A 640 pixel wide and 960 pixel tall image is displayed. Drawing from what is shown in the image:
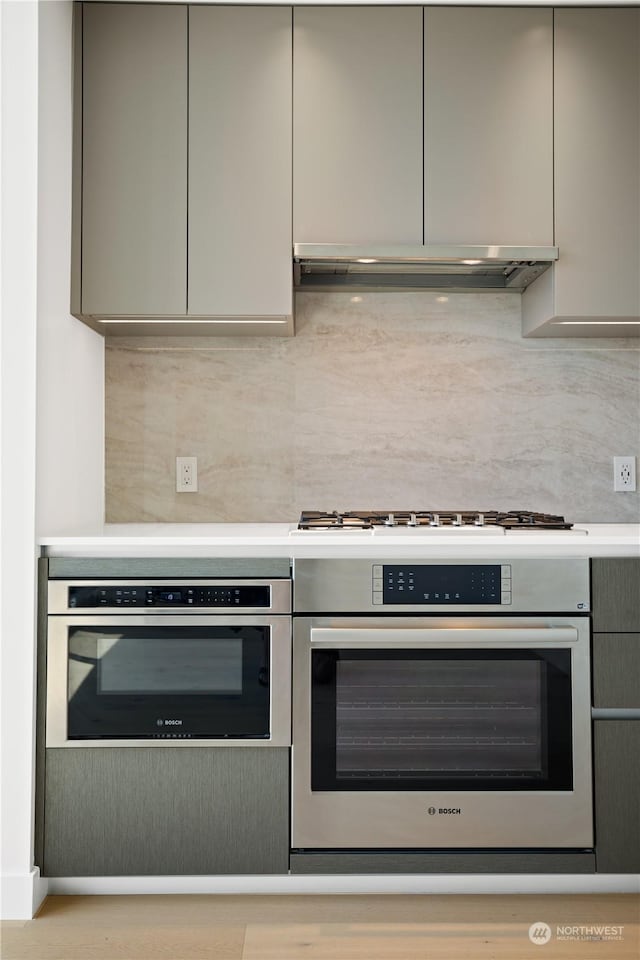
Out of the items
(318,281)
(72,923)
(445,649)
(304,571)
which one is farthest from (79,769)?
(318,281)

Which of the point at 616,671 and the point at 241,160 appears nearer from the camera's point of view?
the point at 616,671

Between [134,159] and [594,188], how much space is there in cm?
132

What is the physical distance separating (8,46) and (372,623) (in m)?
1.68

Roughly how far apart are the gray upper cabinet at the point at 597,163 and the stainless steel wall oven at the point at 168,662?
1.23 m

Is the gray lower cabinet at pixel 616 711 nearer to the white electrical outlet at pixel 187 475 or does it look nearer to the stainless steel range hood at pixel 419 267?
the stainless steel range hood at pixel 419 267

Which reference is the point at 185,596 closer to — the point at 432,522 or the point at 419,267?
the point at 432,522

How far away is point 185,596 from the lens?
1839 millimetres

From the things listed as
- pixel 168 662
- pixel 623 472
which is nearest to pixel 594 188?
pixel 623 472

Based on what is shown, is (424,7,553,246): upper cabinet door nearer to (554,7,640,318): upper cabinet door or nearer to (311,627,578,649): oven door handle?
(554,7,640,318): upper cabinet door

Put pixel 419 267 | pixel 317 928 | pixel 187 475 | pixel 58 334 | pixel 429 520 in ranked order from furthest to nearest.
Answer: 1. pixel 187 475
2. pixel 419 267
3. pixel 429 520
4. pixel 58 334
5. pixel 317 928

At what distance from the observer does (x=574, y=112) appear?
6.99ft

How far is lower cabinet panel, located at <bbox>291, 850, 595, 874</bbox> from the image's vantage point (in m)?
1.81

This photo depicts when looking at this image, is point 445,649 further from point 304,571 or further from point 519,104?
point 519,104

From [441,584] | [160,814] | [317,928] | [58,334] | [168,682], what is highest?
[58,334]
